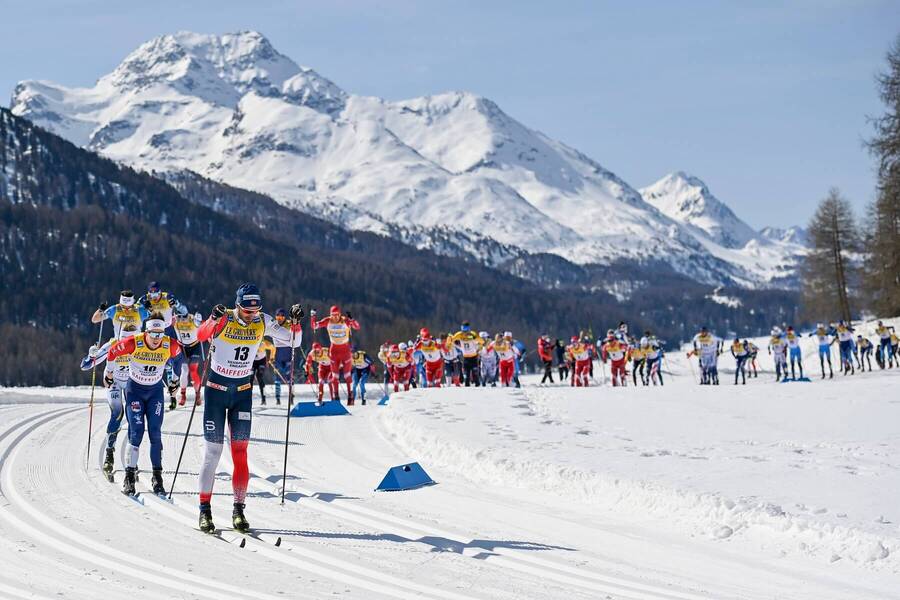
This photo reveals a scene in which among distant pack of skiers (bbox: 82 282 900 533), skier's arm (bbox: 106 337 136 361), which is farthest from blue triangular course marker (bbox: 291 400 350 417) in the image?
skier's arm (bbox: 106 337 136 361)

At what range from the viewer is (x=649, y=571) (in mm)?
7496

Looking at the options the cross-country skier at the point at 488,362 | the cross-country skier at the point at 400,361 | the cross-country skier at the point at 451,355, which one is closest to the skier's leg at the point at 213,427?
the cross-country skier at the point at 400,361

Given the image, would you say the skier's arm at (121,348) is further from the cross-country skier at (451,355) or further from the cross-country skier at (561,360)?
the cross-country skier at (561,360)

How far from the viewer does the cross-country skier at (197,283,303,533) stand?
350 inches

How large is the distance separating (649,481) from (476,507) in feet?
6.67

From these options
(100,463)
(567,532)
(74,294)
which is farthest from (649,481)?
(74,294)

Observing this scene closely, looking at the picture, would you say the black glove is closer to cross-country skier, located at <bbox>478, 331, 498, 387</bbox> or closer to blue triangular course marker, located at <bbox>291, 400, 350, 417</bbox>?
blue triangular course marker, located at <bbox>291, 400, 350, 417</bbox>

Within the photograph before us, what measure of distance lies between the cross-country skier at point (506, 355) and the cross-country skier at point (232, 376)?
21.3m

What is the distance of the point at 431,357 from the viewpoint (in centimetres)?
→ 2769

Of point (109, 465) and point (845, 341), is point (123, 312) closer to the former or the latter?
point (109, 465)

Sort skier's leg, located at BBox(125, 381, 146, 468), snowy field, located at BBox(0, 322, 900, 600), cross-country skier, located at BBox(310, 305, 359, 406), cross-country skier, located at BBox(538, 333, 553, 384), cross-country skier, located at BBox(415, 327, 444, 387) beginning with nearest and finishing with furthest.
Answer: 1. snowy field, located at BBox(0, 322, 900, 600)
2. skier's leg, located at BBox(125, 381, 146, 468)
3. cross-country skier, located at BBox(310, 305, 359, 406)
4. cross-country skier, located at BBox(415, 327, 444, 387)
5. cross-country skier, located at BBox(538, 333, 553, 384)

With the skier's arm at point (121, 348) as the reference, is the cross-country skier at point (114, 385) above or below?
below

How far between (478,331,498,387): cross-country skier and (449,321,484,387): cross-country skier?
2.07 feet

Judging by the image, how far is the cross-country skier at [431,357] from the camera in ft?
90.6
